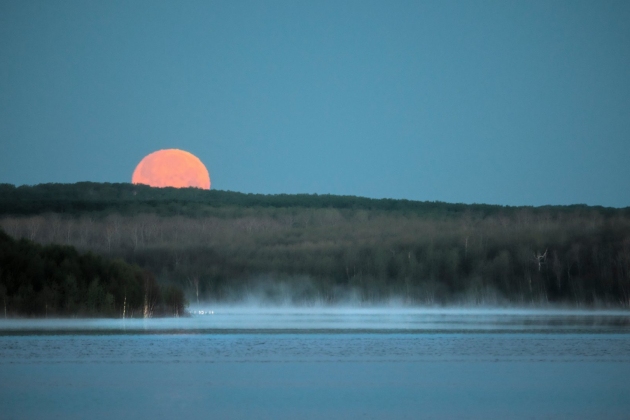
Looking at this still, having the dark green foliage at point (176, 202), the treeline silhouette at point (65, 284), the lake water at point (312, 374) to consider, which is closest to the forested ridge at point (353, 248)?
the dark green foliage at point (176, 202)

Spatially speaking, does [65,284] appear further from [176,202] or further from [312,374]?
[176,202]

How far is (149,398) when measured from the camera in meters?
21.0

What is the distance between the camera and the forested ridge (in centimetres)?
10200

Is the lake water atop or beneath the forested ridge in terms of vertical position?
beneath

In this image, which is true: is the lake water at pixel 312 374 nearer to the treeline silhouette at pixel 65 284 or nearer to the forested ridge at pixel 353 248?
the treeline silhouette at pixel 65 284

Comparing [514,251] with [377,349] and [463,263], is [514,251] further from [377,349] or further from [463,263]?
[377,349]

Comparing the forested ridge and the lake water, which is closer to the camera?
the lake water

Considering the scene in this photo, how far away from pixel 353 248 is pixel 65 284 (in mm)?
63553

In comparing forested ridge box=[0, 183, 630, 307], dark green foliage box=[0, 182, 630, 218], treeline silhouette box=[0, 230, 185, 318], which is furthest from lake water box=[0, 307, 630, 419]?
dark green foliage box=[0, 182, 630, 218]

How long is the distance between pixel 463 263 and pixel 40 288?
2618 inches

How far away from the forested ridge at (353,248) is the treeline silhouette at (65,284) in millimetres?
39480

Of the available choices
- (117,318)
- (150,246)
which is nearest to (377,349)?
(117,318)

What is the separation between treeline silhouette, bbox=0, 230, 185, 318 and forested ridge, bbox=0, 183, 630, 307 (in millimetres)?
39480

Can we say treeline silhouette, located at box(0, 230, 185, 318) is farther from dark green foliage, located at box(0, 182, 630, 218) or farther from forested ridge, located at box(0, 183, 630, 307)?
dark green foliage, located at box(0, 182, 630, 218)
